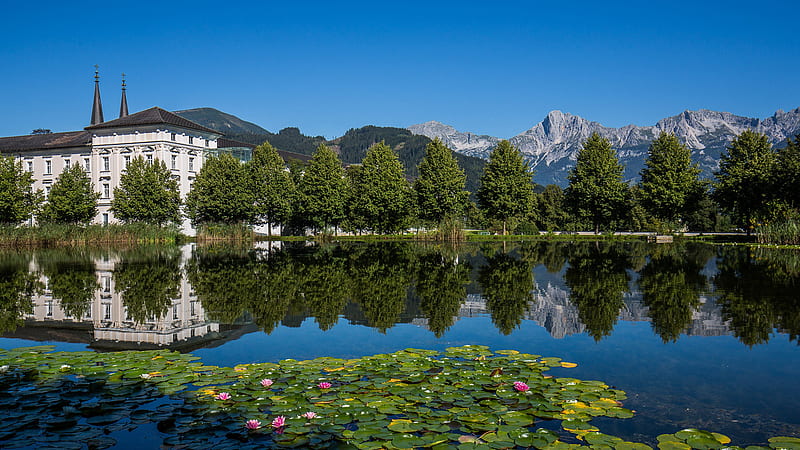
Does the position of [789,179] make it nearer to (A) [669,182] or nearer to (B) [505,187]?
(A) [669,182]

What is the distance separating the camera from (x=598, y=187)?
6406 centimetres

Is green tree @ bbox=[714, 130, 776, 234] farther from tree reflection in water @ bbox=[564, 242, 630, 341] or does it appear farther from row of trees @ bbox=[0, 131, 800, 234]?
tree reflection in water @ bbox=[564, 242, 630, 341]

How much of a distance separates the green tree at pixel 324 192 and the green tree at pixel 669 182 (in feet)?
110

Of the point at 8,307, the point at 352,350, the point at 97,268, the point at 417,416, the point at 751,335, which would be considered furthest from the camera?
the point at 97,268

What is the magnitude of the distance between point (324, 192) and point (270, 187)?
6.09m

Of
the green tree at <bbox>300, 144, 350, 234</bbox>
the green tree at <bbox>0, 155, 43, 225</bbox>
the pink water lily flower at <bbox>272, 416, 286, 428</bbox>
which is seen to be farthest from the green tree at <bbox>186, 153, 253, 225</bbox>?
the pink water lily flower at <bbox>272, 416, 286, 428</bbox>

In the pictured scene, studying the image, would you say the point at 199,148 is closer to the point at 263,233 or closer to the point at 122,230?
the point at 263,233

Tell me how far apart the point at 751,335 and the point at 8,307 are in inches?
634

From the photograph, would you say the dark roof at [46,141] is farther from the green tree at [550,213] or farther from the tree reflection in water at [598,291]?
the tree reflection in water at [598,291]

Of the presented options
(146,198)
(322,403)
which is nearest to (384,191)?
(146,198)

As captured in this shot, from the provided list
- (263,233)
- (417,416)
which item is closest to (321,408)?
(417,416)

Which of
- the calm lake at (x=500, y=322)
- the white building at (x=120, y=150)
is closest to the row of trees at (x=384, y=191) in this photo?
the white building at (x=120, y=150)

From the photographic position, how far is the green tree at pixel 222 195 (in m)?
58.9

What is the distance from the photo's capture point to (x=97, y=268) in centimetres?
2370
